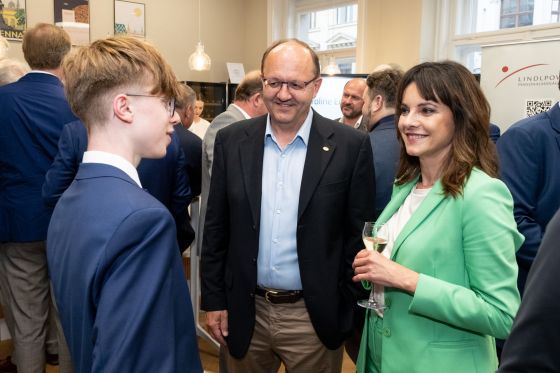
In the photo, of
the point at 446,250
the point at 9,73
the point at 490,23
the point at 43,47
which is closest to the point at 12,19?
the point at 9,73

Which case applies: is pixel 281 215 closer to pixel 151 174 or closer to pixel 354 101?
pixel 151 174

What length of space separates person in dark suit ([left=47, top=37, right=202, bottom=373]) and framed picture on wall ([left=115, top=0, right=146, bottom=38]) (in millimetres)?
6568

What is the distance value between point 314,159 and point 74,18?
6.21m

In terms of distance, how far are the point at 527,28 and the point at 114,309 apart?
5749mm

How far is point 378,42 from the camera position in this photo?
6.52 metres

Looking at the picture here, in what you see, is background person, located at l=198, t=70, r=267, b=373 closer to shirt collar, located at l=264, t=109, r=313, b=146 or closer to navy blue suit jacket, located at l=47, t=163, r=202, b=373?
shirt collar, located at l=264, t=109, r=313, b=146

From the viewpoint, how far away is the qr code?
3932 mm

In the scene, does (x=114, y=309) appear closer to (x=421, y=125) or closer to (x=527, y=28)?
(x=421, y=125)

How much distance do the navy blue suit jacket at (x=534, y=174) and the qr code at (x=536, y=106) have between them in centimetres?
233

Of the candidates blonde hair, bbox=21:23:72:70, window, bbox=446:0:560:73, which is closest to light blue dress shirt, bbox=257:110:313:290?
blonde hair, bbox=21:23:72:70

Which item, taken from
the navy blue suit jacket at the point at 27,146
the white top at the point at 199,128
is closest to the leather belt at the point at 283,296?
the navy blue suit jacket at the point at 27,146

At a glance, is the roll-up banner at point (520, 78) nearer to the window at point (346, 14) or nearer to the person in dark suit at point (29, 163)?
the window at point (346, 14)

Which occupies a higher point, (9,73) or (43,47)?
(43,47)

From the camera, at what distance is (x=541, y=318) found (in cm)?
62
